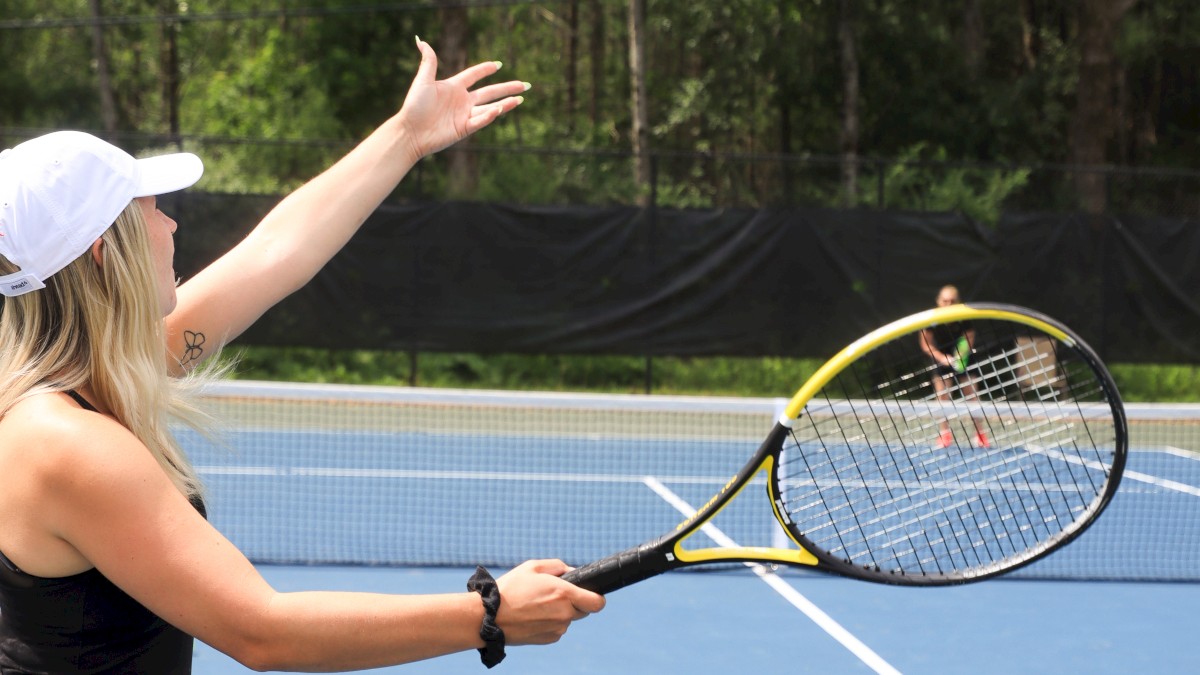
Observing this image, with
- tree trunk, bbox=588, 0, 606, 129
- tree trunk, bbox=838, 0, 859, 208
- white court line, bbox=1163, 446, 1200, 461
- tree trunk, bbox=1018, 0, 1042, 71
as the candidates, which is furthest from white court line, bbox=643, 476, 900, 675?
tree trunk, bbox=588, 0, 606, 129

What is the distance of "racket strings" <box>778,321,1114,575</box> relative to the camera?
2.64 m

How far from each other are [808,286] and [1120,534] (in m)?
3.80

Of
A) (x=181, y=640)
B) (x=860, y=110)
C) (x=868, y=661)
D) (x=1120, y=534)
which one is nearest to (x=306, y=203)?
(x=181, y=640)

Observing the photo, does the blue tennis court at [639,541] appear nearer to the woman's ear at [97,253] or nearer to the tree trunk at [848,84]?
the woman's ear at [97,253]

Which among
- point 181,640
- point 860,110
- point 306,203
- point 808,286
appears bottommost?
point 181,640

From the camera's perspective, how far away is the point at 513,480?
7703 mm

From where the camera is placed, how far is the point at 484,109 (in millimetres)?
2172

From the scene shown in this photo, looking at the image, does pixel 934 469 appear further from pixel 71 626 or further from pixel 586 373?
pixel 586 373

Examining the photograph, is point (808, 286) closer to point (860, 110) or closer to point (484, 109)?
point (484, 109)

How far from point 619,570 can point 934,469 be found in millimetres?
1320

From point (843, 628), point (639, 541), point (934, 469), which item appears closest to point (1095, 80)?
point (639, 541)

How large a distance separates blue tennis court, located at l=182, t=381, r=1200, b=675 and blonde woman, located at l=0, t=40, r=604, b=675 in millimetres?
2828

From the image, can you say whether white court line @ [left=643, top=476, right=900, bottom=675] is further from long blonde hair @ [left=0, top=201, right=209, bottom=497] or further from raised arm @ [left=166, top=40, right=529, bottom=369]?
long blonde hair @ [left=0, top=201, right=209, bottom=497]

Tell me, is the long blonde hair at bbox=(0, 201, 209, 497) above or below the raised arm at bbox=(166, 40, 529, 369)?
below
